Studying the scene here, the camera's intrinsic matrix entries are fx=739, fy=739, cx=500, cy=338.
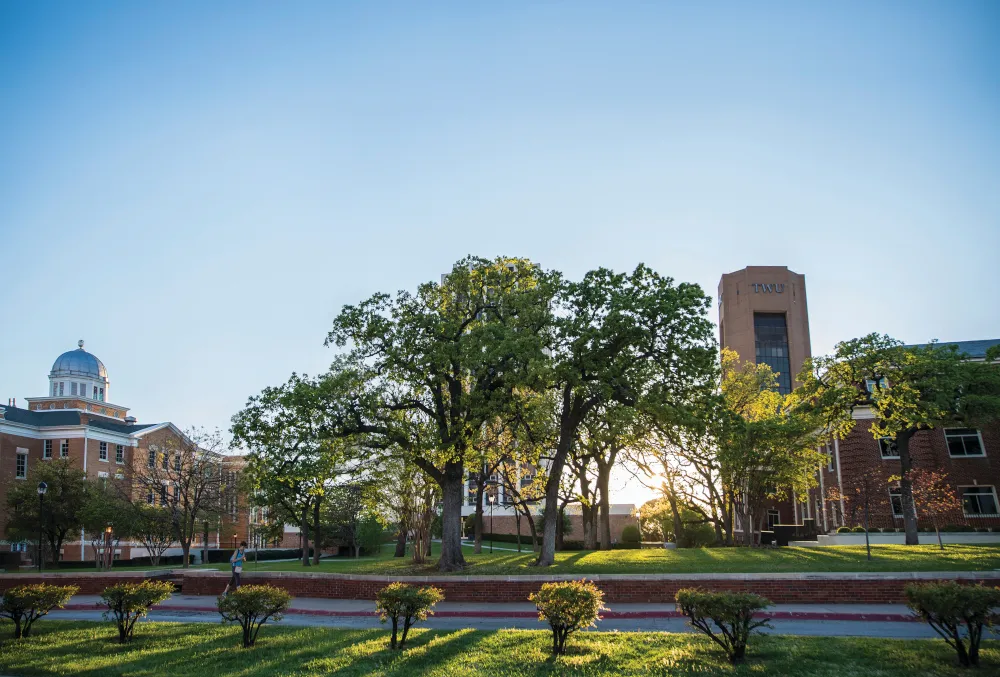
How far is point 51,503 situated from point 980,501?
53.4m

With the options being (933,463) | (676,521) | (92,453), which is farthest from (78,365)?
(933,463)

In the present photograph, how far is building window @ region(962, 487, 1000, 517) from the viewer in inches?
1609

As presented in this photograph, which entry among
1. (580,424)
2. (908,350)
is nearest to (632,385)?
(580,424)

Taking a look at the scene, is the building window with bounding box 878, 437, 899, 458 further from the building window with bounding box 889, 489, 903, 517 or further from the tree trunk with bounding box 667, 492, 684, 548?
the tree trunk with bounding box 667, 492, 684, 548

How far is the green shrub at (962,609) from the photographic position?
418 inches

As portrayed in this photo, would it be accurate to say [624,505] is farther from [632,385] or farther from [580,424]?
[632,385]

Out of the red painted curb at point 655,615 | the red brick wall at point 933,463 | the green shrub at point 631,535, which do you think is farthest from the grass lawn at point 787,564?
the green shrub at point 631,535

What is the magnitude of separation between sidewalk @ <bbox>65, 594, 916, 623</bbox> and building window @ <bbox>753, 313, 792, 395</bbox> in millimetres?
87813

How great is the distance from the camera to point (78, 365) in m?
82.6

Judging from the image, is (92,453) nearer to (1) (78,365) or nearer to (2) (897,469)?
(1) (78,365)

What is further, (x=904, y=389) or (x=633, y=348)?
(x=904, y=389)

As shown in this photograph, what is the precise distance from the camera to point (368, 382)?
27.0 m

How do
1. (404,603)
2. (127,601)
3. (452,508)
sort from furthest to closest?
(452,508) < (127,601) < (404,603)

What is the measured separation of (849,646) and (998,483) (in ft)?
118
